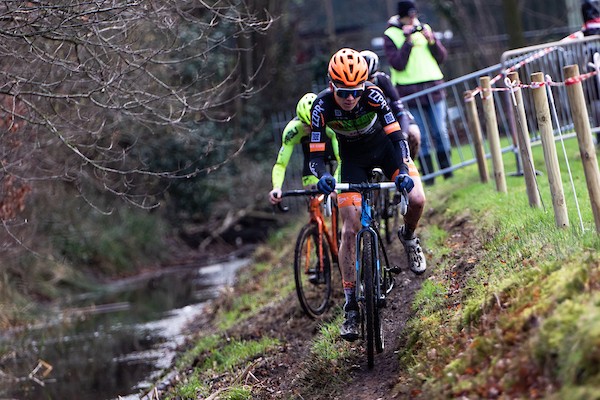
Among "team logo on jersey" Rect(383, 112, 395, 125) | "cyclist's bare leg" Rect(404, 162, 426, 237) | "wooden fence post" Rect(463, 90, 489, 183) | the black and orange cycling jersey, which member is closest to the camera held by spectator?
"wooden fence post" Rect(463, 90, 489, 183)

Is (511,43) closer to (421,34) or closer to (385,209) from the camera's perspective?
(421,34)

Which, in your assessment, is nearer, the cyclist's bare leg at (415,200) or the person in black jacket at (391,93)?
the cyclist's bare leg at (415,200)

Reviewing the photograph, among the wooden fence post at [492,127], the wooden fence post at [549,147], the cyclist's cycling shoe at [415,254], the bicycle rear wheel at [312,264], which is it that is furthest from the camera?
the wooden fence post at [492,127]

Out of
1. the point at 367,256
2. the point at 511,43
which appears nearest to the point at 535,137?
the point at 367,256

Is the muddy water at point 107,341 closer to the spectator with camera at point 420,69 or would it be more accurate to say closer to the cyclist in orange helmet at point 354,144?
the cyclist in orange helmet at point 354,144

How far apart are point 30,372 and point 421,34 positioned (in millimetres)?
6707

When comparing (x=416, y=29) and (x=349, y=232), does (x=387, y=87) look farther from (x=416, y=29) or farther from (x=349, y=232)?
(x=416, y=29)

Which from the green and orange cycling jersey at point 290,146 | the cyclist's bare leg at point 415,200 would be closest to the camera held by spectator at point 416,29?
the green and orange cycling jersey at point 290,146

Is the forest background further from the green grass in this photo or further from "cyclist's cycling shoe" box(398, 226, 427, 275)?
the green grass

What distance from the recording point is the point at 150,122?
33.8 ft

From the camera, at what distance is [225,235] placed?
24203 millimetres

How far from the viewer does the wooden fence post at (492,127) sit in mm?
11062

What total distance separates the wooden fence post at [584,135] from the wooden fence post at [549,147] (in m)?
0.70

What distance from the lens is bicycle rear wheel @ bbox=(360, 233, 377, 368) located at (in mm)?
7621
